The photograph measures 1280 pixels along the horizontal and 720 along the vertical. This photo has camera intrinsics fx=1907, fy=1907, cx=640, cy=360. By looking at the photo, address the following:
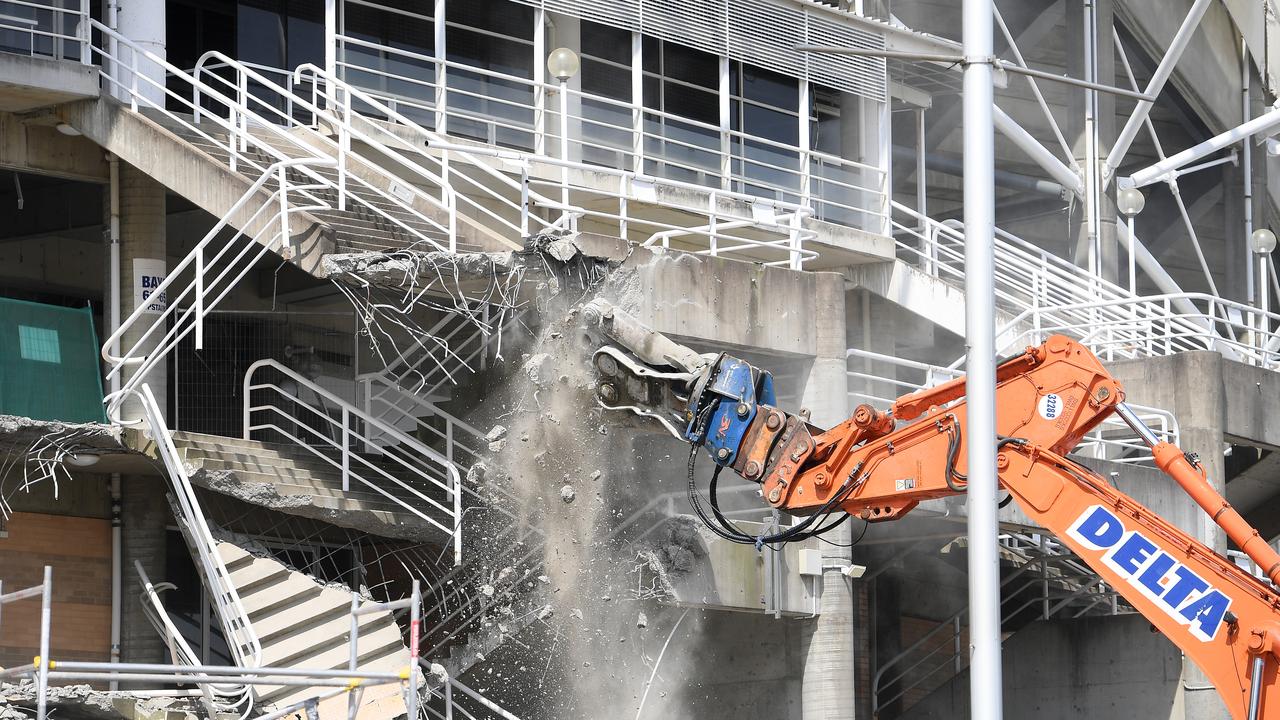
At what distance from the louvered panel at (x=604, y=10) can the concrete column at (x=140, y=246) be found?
616 centimetres

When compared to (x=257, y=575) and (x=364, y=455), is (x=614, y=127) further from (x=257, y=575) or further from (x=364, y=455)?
(x=257, y=575)

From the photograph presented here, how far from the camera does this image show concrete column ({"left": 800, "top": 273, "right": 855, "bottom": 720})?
2186 cm

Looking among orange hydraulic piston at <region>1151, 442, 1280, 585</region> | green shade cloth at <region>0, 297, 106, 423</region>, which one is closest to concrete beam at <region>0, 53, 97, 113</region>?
green shade cloth at <region>0, 297, 106, 423</region>

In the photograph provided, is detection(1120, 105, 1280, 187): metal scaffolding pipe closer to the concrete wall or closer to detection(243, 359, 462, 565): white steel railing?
the concrete wall

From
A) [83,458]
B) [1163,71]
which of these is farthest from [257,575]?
[1163,71]

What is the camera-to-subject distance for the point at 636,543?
21250 millimetres

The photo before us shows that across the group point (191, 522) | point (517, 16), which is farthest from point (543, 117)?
point (191, 522)

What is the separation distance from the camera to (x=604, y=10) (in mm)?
25250

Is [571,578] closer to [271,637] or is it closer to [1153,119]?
[271,637]

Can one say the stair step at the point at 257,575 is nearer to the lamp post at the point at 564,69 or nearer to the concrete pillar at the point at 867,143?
the lamp post at the point at 564,69

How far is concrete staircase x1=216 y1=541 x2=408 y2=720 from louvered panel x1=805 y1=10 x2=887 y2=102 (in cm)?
1183

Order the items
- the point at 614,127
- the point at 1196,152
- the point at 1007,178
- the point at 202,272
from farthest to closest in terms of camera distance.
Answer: the point at 1007,178, the point at 1196,152, the point at 614,127, the point at 202,272

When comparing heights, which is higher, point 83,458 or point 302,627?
point 83,458

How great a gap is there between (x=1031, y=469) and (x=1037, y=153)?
56.1 feet
